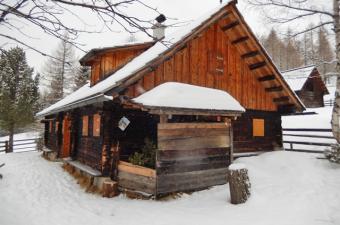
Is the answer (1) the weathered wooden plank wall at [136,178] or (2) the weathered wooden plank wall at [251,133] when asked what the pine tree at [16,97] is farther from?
(2) the weathered wooden plank wall at [251,133]

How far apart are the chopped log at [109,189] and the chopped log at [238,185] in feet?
12.1

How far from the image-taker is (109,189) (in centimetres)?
889

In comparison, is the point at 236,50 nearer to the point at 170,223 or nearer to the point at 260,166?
the point at 260,166

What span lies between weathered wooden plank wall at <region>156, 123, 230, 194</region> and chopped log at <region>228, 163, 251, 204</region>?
166 centimetres

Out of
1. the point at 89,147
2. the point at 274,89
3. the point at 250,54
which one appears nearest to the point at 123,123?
the point at 89,147

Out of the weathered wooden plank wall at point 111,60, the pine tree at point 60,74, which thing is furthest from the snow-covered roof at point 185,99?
the pine tree at point 60,74

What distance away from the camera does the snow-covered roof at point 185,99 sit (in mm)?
8203

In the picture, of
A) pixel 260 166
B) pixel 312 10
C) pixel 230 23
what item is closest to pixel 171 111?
pixel 260 166

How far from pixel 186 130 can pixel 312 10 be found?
6758mm

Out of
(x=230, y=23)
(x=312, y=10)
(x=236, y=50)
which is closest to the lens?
(x=312, y=10)

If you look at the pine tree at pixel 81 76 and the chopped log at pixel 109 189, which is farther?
the pine tree at pixel 81 76

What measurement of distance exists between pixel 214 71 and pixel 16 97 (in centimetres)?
2300

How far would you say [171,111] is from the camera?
Answer: 26.5 feet

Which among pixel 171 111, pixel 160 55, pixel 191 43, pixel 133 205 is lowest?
pixel 133 205
